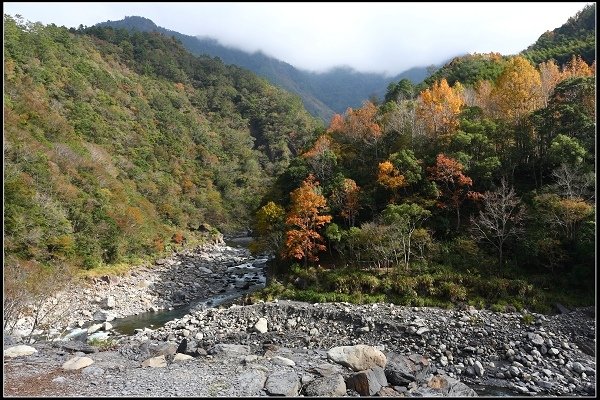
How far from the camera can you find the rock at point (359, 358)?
1409 cm

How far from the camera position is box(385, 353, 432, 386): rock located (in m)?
13.1

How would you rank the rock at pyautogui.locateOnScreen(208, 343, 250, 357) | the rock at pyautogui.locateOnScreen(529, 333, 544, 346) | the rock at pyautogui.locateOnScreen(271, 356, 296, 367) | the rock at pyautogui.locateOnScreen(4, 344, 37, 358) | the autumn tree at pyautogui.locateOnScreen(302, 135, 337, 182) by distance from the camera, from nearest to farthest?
the rock at pyautogui.locateOnScreen(4, 344, 37, 358) → the rock at pyautogui.locateOnScreen(271, 356, 296, 367) → the rock at pyautogui.locateOnScreen(208, 343, 250, 357) → the rock at pyautogui.locateOnScreen(529, 333, 544, 346) → the autumn tree at pyautogui.locateOnScreen(302, 135, 337, 182)

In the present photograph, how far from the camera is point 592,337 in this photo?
16.0 m

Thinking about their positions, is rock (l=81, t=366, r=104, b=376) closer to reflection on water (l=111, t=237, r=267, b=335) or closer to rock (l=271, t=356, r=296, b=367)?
rock (l=271, t=356, r=296, b=367)

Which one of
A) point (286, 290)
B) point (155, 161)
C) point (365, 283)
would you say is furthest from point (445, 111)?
point (155, 161)

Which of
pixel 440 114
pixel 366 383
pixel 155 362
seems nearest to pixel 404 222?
pixel 366 383

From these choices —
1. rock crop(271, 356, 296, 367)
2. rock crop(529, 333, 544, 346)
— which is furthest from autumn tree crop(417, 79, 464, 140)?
rock crop(271, 356, 296, 367)

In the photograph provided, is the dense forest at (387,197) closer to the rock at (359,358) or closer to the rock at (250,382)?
the rock at (359,358)

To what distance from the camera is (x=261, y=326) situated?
1938 centimetres

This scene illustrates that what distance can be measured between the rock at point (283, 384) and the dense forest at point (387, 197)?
9472 millimetres

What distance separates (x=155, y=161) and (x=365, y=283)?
46692 mm

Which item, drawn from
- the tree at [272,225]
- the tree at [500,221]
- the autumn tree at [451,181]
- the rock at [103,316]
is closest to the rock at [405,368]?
the tree at [500,221]

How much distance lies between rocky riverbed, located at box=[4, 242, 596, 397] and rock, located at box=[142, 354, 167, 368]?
0.47 feet

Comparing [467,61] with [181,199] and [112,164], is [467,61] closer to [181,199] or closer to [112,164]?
[181,199]
